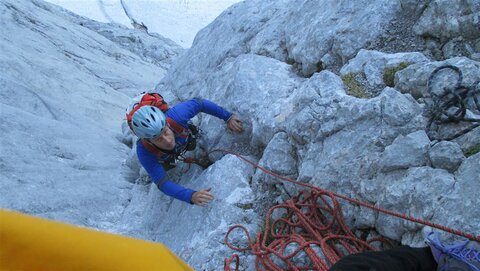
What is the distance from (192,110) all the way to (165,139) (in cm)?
74

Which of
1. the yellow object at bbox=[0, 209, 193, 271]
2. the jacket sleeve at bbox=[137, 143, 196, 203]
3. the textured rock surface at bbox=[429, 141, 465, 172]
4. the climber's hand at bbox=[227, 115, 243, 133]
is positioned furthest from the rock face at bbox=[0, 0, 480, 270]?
Result: the yellow object at bbox=[0, 209, 193, 271]

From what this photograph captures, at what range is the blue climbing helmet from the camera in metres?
4.79

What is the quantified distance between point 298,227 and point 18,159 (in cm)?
558

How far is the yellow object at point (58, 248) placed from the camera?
38.2 inches

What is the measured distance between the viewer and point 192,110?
562 cm

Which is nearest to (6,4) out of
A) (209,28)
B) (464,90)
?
(209,28)

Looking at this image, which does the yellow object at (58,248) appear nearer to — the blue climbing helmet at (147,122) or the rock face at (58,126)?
the blue climbing helmet at (147,122)

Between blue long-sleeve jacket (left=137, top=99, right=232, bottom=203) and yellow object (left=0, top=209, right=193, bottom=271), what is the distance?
3.84 meters

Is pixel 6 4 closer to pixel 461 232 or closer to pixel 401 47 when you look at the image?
pixel 401 47

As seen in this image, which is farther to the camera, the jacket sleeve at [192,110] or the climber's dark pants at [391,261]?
the jacket sleeve at [192,110]

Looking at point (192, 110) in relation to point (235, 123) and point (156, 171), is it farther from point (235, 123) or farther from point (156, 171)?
point (156, 171)

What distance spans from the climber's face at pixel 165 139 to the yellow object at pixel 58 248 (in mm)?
3880

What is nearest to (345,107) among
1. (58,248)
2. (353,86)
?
(353,86)

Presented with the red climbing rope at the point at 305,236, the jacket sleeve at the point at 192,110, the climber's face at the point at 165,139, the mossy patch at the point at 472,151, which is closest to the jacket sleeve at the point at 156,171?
the climber's face at the point at 165,139
